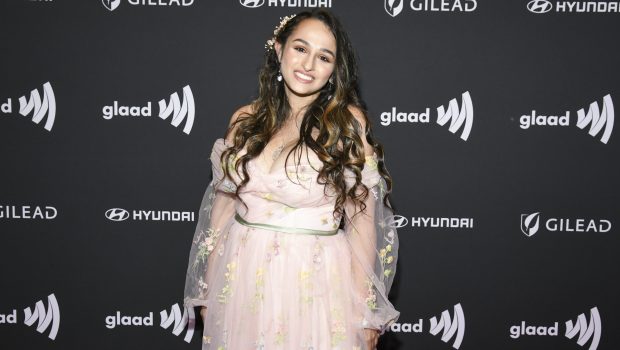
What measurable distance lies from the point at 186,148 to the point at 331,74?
970 millimetres

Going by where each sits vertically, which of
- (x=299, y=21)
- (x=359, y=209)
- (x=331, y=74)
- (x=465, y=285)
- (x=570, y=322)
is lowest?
(x=570, y=322)

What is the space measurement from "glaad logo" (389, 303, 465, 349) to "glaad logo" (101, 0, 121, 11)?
6.43 feet

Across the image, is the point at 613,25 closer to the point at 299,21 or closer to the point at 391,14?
the point at 391,14

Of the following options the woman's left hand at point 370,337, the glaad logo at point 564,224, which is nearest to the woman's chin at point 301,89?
the woman's left hand at point 370,337

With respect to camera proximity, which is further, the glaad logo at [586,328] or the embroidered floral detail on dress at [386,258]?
the glaad logo at [586,328]

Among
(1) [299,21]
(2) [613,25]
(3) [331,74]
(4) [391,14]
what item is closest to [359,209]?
(3) [331,74]

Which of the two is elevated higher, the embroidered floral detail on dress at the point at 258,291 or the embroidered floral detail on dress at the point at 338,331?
the embroidered floral detail on dress at the point at 258,291

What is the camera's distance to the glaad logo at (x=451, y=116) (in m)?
2.77

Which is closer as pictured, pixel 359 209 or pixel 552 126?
pixel 359 209

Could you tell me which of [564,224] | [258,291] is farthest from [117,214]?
[564,224]

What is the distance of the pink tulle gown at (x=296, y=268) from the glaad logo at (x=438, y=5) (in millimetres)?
921

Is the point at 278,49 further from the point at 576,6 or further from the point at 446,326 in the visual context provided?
the point at 446,326

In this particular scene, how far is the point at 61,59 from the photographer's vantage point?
9.07 ft

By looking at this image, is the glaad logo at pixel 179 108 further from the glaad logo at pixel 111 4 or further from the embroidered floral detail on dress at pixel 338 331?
the embroidered floral detail on dress at pixel 338 331
